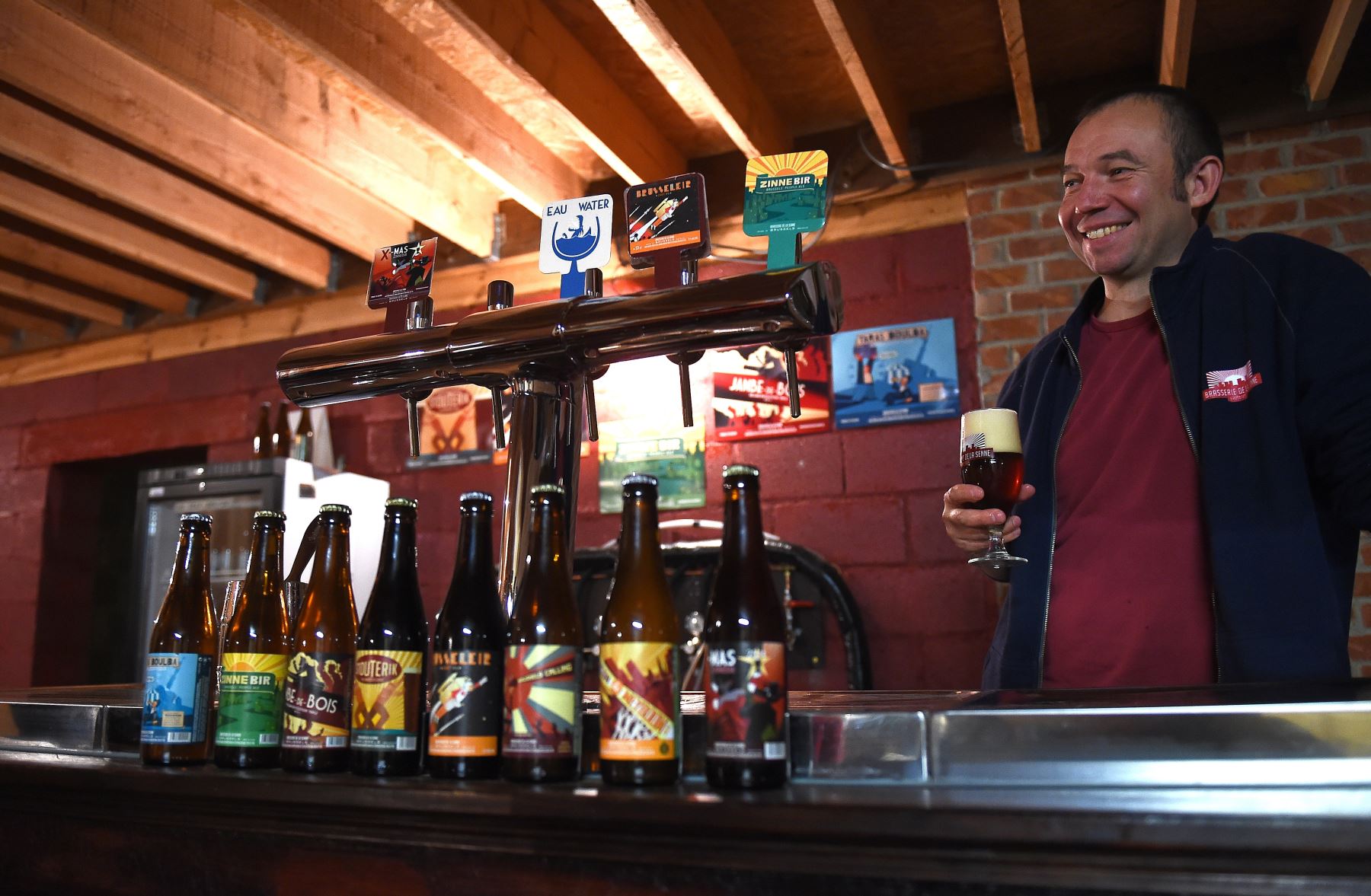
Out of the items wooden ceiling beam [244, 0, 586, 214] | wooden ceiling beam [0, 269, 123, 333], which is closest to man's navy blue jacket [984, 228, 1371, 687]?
wooden ceiling beam [244, 0, 586, 214]

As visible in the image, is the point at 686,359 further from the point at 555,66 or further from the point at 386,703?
the point at 555,66

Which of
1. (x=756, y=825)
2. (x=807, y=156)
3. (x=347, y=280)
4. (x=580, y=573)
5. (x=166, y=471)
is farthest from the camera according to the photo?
(x=347, y=280)

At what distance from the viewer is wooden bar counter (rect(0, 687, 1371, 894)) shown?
60cm

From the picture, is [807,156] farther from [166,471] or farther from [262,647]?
[166,471]

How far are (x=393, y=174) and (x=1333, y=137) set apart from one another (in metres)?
2.71

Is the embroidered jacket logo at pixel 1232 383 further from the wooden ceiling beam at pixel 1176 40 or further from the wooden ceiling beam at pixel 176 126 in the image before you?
the wooden ceiling beam at pixel 176 126

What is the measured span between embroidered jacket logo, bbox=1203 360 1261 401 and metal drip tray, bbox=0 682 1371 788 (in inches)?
26.1

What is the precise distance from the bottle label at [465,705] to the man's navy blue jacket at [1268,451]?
91cm

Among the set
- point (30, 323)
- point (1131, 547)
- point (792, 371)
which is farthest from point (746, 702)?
point (30, 323)

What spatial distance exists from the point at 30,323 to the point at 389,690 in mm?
4461

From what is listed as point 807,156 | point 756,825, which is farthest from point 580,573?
point 756,825

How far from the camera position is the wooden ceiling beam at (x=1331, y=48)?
2336mm

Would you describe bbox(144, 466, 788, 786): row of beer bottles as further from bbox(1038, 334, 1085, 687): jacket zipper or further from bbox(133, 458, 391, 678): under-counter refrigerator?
bbox(133, 458, 391, 678): under-counter refrigerator

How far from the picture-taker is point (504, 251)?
145 inches
